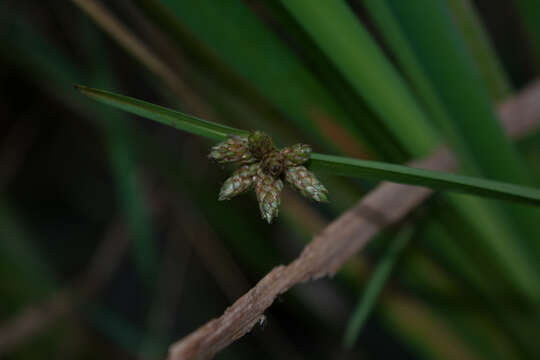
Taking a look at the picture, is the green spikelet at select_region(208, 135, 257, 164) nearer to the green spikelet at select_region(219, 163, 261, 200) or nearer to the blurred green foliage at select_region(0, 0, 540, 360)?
the green spikelet at select_region(219, 163, 261, 200)

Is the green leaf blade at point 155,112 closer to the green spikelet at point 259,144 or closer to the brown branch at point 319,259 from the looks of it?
the green spikelet at point 259,144

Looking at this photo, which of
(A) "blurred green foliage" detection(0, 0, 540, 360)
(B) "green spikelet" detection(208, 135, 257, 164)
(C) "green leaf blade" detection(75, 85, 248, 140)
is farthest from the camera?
(A) "blurred green foliage" detection(0, 0, 540, 360)

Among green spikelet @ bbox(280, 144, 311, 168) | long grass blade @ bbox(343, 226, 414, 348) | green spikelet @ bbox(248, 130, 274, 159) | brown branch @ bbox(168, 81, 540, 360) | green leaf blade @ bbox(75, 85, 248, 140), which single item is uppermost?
green leaf blade @ bbox(75, 85, 248, 140)

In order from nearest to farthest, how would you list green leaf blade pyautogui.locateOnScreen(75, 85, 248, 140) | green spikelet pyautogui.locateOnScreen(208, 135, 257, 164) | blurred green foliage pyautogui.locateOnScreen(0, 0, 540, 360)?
green leaf blade pyautogui.locateOnScreen(75, 85, 248, 140) < green spikelet pyautogui.locateOnScreen(208, 135, 257, 164) < blurred green foliage pyautogui.locateOnScreen(0, 0, 540, 360)

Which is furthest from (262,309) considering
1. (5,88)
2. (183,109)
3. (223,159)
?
(5,88)

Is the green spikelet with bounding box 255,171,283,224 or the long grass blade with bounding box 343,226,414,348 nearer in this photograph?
the green spikelet with bounding box 255,171,283,224

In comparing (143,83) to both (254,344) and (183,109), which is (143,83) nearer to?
(183,109)

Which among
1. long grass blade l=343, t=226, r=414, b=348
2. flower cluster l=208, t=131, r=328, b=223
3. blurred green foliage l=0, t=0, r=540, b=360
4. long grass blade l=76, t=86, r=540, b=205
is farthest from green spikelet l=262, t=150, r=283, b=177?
long grass blade l=343, t=226, r=414, b=348
